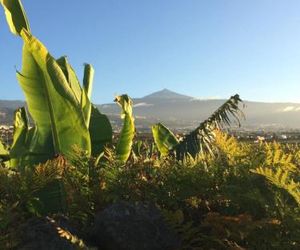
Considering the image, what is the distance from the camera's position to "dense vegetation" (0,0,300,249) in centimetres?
436

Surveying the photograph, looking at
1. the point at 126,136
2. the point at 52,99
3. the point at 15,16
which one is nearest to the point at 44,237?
the point at 52,99

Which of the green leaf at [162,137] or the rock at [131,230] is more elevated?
the green leaf at [162,137]

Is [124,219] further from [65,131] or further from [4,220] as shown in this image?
[65,131]

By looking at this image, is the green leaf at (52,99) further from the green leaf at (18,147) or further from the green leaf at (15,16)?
the green leaf at (15,16)

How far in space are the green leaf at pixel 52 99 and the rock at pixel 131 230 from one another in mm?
2004

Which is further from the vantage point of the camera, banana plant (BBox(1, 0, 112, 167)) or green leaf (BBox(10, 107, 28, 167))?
green leaf (BBox(10, 107, 28, 167))

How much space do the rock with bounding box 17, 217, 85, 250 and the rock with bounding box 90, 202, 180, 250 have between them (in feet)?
1.41

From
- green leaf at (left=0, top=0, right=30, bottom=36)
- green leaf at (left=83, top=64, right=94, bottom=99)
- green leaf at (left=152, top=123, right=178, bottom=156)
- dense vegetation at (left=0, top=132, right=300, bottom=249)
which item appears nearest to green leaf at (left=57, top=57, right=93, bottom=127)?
green leaf at (left=0, top=0, right=30, bottom=36)

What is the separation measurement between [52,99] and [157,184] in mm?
2009

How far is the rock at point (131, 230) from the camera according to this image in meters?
4.29

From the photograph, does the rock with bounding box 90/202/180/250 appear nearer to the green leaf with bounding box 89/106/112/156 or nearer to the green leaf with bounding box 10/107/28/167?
the green leaf with bounding box 10/107/28/167

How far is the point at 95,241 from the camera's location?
14.5ft

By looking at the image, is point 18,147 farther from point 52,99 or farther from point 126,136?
point 126,136

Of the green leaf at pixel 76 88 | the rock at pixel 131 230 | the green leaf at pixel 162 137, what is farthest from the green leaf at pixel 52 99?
the green leaf at pixel 162 137
